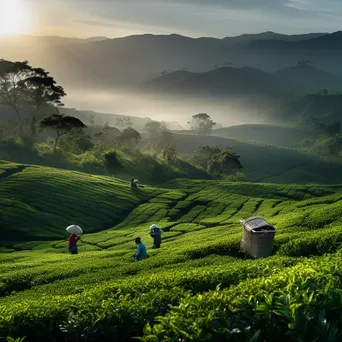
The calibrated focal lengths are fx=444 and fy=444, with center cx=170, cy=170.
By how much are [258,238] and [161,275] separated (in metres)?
10.5

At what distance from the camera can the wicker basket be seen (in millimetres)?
26422

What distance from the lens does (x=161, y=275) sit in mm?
17750

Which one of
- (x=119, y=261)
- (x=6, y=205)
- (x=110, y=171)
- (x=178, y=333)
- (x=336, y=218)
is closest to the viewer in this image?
(x=178, y=333)

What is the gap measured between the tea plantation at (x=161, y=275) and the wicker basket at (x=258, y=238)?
2.11 feet

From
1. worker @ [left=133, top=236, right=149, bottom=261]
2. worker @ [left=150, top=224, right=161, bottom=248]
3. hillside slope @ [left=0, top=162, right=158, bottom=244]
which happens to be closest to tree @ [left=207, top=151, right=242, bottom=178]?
hillside slope @ [left=0, top=162, right=158, bottom=244]

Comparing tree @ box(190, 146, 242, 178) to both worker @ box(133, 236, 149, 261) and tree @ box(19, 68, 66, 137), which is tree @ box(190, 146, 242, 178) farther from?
worker @ box(133, 236, 149, 261)

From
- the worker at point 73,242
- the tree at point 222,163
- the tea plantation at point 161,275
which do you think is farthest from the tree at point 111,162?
the worker at point 73,242

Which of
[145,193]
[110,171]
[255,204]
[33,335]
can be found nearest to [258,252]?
[33,335]

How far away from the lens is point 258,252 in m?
26.5

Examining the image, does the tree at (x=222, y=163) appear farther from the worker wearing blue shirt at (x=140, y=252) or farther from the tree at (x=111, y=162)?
the worker wearing blue shirt at (x=140, y=252)

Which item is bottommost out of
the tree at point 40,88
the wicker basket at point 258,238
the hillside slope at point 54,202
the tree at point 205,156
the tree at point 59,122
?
the hillside slope at point 54,202

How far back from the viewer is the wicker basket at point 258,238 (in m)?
26.4

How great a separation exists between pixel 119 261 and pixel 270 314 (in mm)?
21523

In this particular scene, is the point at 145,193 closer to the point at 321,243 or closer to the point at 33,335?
the point at 321,243
